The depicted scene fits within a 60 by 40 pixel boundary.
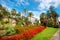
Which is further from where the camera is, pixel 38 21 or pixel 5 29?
pixel 38 21

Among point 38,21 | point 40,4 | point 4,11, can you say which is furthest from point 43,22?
point 40,4

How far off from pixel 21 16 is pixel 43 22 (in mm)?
4603

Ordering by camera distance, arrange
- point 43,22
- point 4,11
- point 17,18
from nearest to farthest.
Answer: point 4,11
point 17,18
point 43,22

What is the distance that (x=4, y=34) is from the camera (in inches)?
423

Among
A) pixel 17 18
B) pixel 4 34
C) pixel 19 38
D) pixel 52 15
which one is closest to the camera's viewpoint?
pixel 19 38

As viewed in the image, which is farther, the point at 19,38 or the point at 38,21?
the point at 38,21

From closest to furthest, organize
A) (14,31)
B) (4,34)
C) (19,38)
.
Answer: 1. (19,38)
2. (4,34)
3. (14,31)

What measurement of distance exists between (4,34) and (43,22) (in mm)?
13922

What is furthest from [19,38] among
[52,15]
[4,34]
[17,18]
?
[52,15]

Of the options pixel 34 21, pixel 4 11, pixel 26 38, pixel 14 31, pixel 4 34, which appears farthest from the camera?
pixel 34 21

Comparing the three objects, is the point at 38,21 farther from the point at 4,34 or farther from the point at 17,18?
the point at 4,34

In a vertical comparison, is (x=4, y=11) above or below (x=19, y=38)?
above

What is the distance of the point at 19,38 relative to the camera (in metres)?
8.59

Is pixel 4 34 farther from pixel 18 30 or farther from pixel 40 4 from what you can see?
pixel 40 4
